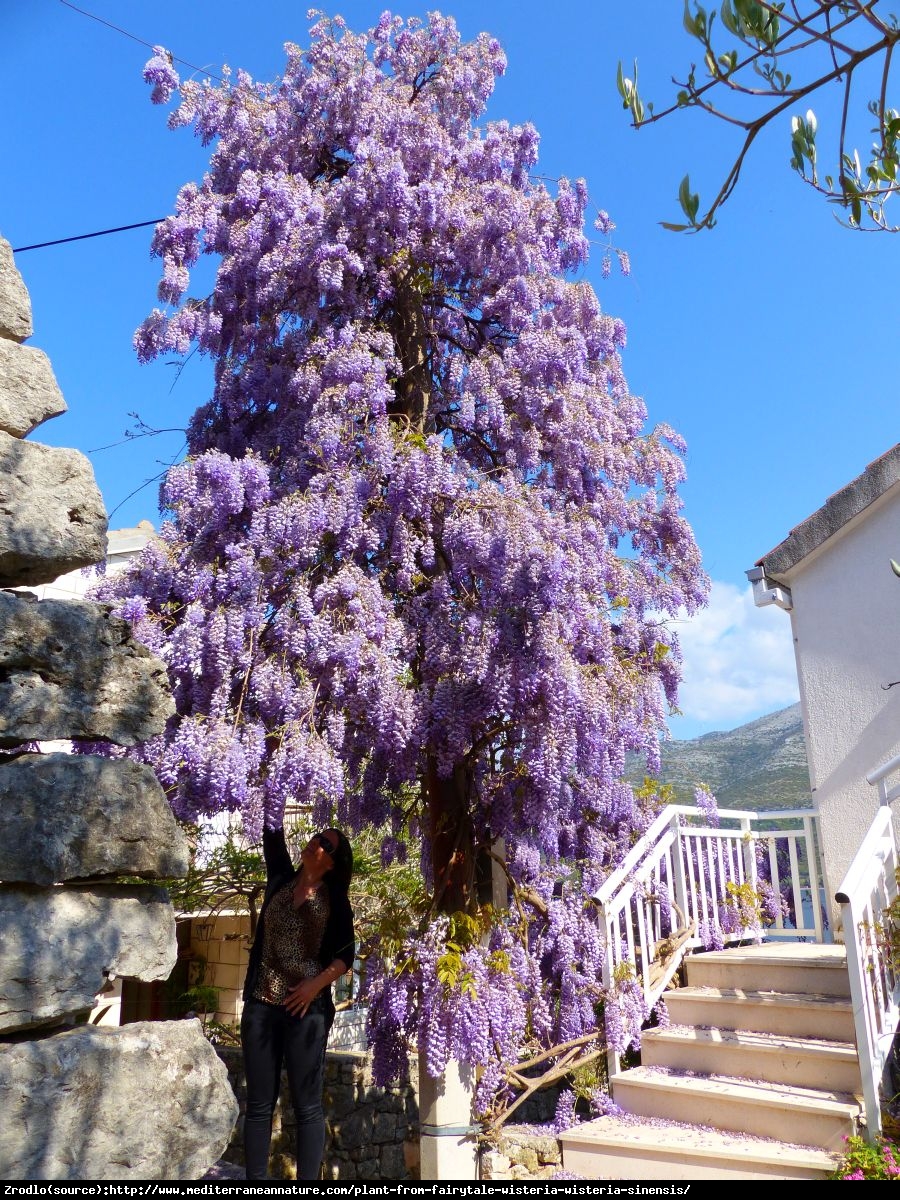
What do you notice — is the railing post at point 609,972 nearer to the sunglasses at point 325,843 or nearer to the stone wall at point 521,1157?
the stone wall at point 521,1157

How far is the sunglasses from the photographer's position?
3.65 m

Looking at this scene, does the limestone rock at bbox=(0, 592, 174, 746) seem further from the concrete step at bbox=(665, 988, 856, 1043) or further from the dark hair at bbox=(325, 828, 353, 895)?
the concrete step at bbox=(665, 988, 856, 1043)

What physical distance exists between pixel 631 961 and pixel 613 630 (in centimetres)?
197

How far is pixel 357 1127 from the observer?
660cm

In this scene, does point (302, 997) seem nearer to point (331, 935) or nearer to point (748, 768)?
point (331, 935)

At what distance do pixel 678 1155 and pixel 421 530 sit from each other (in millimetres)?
3209

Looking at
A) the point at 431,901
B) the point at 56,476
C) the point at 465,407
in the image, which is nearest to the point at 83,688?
the point at 56,476

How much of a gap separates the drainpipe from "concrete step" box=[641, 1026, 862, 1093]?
10.1 feet

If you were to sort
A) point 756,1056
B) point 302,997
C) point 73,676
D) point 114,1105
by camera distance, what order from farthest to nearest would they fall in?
point 756,1056, point 302,997, point 73,676, point 114,1105

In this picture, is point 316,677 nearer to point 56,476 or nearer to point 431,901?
point 431,901

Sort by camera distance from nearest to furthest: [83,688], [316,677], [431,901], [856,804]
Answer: [83,688] → [316,677] → [431,901] → [856,804]

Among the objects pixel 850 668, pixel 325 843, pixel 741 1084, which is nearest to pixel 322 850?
pixel 325 843

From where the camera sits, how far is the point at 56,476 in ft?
8.32

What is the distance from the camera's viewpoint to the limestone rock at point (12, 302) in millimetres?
2664
